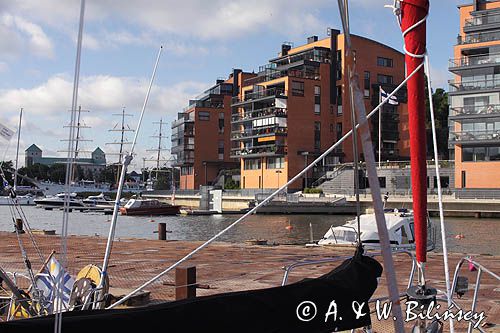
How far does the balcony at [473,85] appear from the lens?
5945cm

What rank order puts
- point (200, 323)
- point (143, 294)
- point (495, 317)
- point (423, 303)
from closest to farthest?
point (200, 323), point (423, 303), point (495, 317), point (143, 294)

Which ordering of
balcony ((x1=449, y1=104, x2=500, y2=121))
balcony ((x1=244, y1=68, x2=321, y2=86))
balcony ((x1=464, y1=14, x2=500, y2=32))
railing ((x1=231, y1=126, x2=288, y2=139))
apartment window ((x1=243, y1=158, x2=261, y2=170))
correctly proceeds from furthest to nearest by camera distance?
apartment window ((x1=243, y1=158, x2=261, y2=170))
balcony ((x1=244, y1=68, x2=321, y2=86))
railing ((x1=231, y1=126, x2=288, y2=139))
balcony ((x1=464, y1=14, x2=500, y2=32))
balcony ((x1=449, y1=104, x2=500, y2=121))

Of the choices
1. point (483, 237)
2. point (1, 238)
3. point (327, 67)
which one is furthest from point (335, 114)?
point (1, 238)

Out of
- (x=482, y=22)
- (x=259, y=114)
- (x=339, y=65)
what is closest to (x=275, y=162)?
(x=259, y=114)

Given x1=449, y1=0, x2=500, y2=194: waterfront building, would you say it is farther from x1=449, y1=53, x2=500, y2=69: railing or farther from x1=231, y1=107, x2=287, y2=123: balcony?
x1=231, y1=107, x2=287, y2=123: balcony

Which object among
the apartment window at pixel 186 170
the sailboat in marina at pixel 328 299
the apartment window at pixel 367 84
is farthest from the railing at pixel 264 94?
the sailboat in marina at pixel 328 299

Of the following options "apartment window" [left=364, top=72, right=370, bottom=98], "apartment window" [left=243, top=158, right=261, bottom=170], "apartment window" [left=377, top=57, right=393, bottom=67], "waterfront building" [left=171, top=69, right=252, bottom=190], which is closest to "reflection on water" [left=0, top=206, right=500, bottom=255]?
"apartment window" [left=243, top=158, right=261, bottom=170]

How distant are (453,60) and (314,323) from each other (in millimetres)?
64429

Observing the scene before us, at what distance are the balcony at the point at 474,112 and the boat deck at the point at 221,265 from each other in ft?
148

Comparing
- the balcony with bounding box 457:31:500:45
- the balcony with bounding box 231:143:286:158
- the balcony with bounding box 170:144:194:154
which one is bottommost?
the balcony with bounding box 231:143:286:158

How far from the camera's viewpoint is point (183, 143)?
3967 inches

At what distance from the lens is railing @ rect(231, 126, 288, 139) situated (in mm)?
76750

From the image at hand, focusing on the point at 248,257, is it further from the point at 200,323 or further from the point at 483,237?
the point at 483,237

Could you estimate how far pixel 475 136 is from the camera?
60.4 meters
